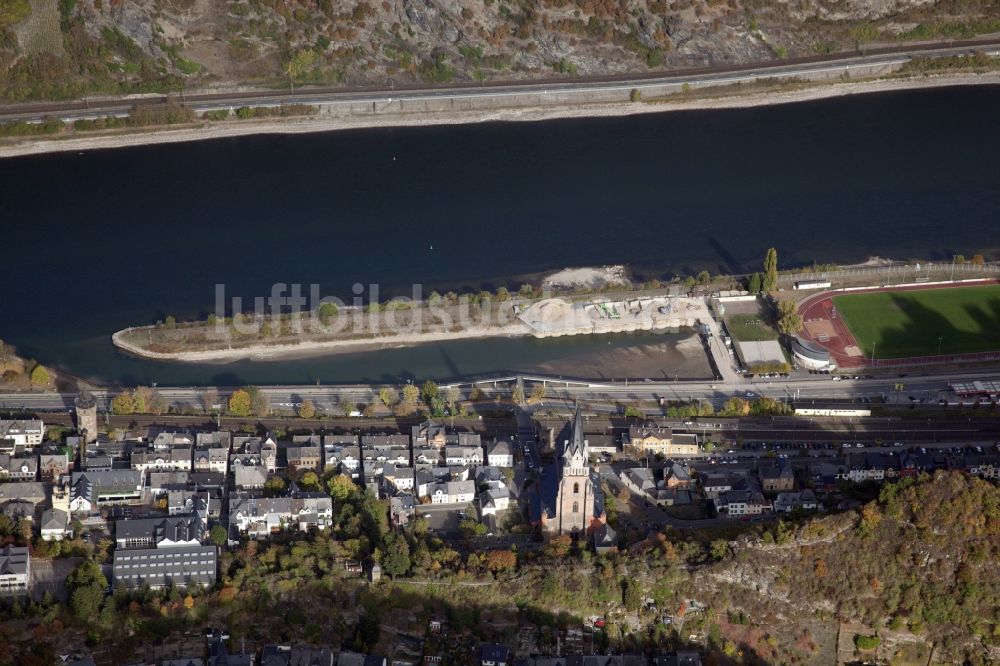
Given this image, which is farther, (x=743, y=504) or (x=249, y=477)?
(x=249, y=477)

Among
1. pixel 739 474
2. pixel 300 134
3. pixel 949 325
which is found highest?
pixel 300 134

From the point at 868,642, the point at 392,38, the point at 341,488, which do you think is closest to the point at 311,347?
the point at 341,488

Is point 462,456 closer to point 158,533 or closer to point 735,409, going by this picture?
point 735,409

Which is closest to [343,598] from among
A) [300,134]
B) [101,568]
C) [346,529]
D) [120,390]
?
[346,529]

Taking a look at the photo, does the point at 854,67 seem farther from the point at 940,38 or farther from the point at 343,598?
the point at 343,598

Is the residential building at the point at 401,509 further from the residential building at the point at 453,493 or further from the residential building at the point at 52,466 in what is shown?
the residential building at the point at 52,466

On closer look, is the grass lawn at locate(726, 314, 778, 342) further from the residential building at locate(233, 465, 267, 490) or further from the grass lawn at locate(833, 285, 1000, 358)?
the residential building at locate(233, 465, 267, 490)

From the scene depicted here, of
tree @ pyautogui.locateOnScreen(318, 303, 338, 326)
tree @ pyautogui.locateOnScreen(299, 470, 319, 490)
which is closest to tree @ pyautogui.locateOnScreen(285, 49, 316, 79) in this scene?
tree @ pyautogui.locateOnScreen(318, 303, 338, 326)
